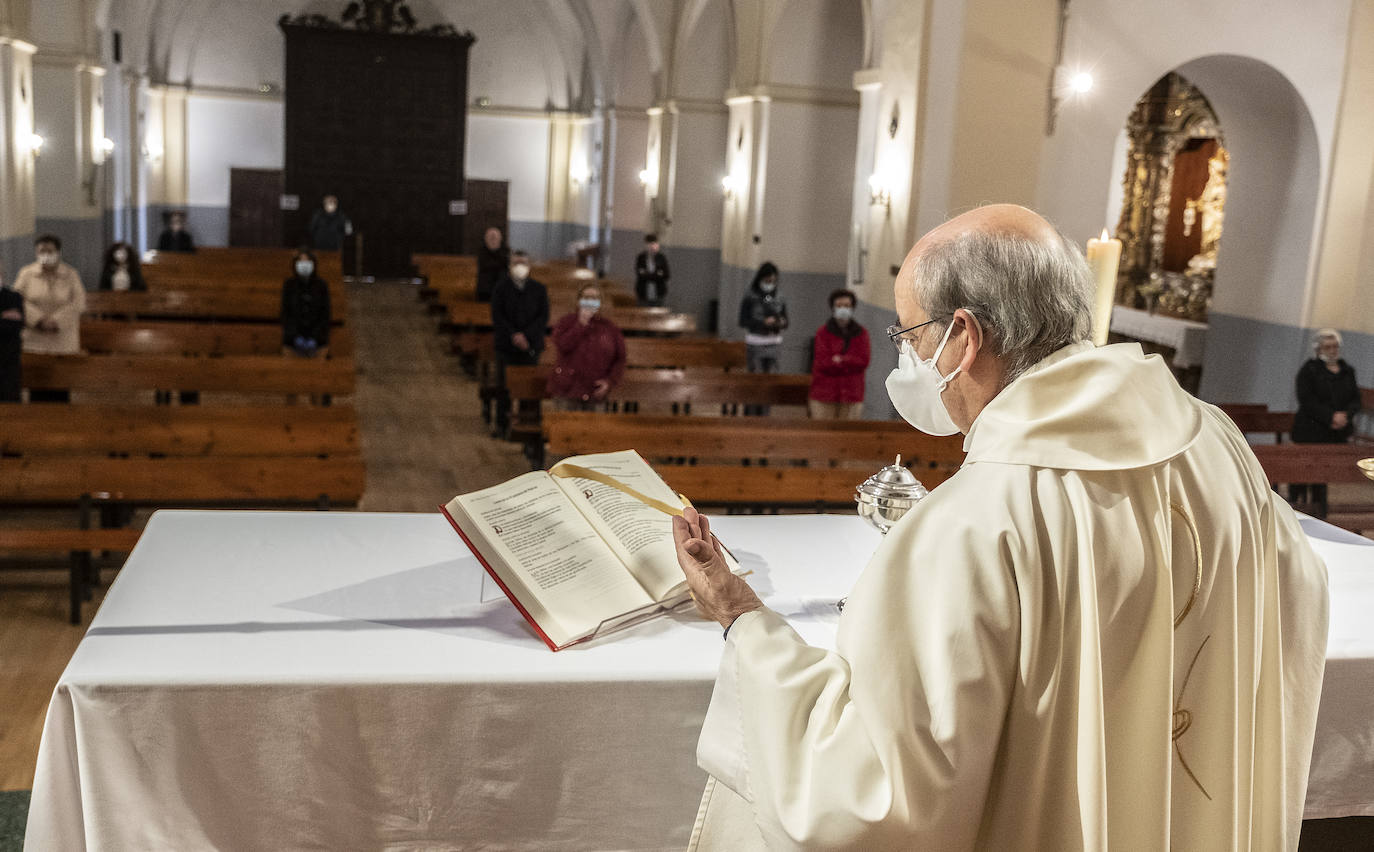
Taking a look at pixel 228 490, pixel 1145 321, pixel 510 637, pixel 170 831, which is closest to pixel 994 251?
pixel 510 637

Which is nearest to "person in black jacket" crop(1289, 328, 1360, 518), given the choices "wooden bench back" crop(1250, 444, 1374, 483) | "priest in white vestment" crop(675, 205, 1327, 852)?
"wooden bench back" crop(1250, 444, 1374, 483)

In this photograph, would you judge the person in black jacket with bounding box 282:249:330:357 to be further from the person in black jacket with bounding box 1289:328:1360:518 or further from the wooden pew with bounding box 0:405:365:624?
the person in black jacket with bounding box 1289:328:1360:518

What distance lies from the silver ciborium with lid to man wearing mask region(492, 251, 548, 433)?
751 cm

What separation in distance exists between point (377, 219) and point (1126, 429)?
948 inches

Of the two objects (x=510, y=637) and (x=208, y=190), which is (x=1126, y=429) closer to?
(x=510, y=637)

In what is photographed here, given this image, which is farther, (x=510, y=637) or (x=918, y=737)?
(x=510, y=637)

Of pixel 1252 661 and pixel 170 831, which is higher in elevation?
pixel 1252 661

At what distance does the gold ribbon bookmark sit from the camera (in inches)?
104

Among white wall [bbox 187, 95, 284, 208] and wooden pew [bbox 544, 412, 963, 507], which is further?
white wall [bbox 187, 95, 284, 208]

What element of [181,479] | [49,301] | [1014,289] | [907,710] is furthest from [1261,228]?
[907,710]

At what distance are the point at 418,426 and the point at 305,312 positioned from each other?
131 cm

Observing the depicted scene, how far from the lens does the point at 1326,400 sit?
797 centimetres

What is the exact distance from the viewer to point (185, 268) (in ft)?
50.8

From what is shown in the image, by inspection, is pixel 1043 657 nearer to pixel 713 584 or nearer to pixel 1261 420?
pixel 713 584
